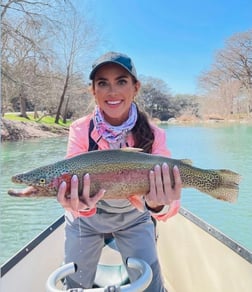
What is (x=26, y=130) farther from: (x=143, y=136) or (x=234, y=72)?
(x=234, y=72)

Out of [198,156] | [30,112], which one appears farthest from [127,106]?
[30,112]

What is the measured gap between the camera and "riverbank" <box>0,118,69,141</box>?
12308 millimetres

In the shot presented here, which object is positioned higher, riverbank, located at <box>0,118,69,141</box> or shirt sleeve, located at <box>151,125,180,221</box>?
shirt sleeve, located at <box>151,125,180,221</box>

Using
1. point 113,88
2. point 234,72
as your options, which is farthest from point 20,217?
point 234,72

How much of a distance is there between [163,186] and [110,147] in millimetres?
425

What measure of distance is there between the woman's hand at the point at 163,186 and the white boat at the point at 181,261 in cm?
44

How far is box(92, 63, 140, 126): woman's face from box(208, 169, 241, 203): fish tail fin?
535 mm

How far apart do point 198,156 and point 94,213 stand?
9921mm

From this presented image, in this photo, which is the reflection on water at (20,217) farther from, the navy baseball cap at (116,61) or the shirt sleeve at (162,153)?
the navy baseball cap at (116,61)

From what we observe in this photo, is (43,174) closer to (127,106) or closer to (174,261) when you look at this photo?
(127,106)

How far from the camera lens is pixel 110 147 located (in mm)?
1616

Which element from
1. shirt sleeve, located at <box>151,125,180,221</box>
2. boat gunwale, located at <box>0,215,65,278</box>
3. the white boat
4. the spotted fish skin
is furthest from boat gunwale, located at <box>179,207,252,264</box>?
boat gunwale, located at <box>0,215,65,278</box>

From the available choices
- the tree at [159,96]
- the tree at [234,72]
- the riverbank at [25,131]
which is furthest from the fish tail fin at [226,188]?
the tree at [234,72]

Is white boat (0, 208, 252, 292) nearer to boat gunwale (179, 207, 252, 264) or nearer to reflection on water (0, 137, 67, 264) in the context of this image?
boat gunwale (179, 207, 252, 264)
